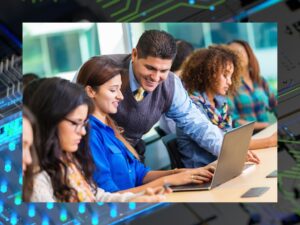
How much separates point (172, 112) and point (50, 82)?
0.69m

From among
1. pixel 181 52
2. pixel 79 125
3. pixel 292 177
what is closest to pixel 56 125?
pixel 79 125

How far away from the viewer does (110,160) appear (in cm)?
412

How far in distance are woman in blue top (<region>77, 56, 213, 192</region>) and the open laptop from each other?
85mm

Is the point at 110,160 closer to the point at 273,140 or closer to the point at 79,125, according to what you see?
the point at 79,125

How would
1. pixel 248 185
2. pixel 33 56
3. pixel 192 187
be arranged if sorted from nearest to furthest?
pixel 248 185
pixel 192 187
pixel 33 56

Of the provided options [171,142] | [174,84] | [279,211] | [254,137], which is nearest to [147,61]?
[174,84]

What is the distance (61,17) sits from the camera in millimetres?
4168

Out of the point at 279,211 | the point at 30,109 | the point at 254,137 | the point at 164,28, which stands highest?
the point at 164,28

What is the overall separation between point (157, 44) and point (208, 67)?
1.01 feet

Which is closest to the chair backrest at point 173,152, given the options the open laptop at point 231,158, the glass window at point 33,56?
the open laptop at point 231,158

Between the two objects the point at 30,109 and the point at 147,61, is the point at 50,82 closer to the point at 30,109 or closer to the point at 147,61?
the point at 30,109

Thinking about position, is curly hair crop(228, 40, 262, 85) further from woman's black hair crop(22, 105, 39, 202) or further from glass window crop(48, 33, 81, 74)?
woman's black hair crop(22, 105, 39, 202)

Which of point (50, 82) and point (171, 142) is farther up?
point (50, 82)

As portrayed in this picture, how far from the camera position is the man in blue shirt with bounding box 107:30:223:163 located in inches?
161
